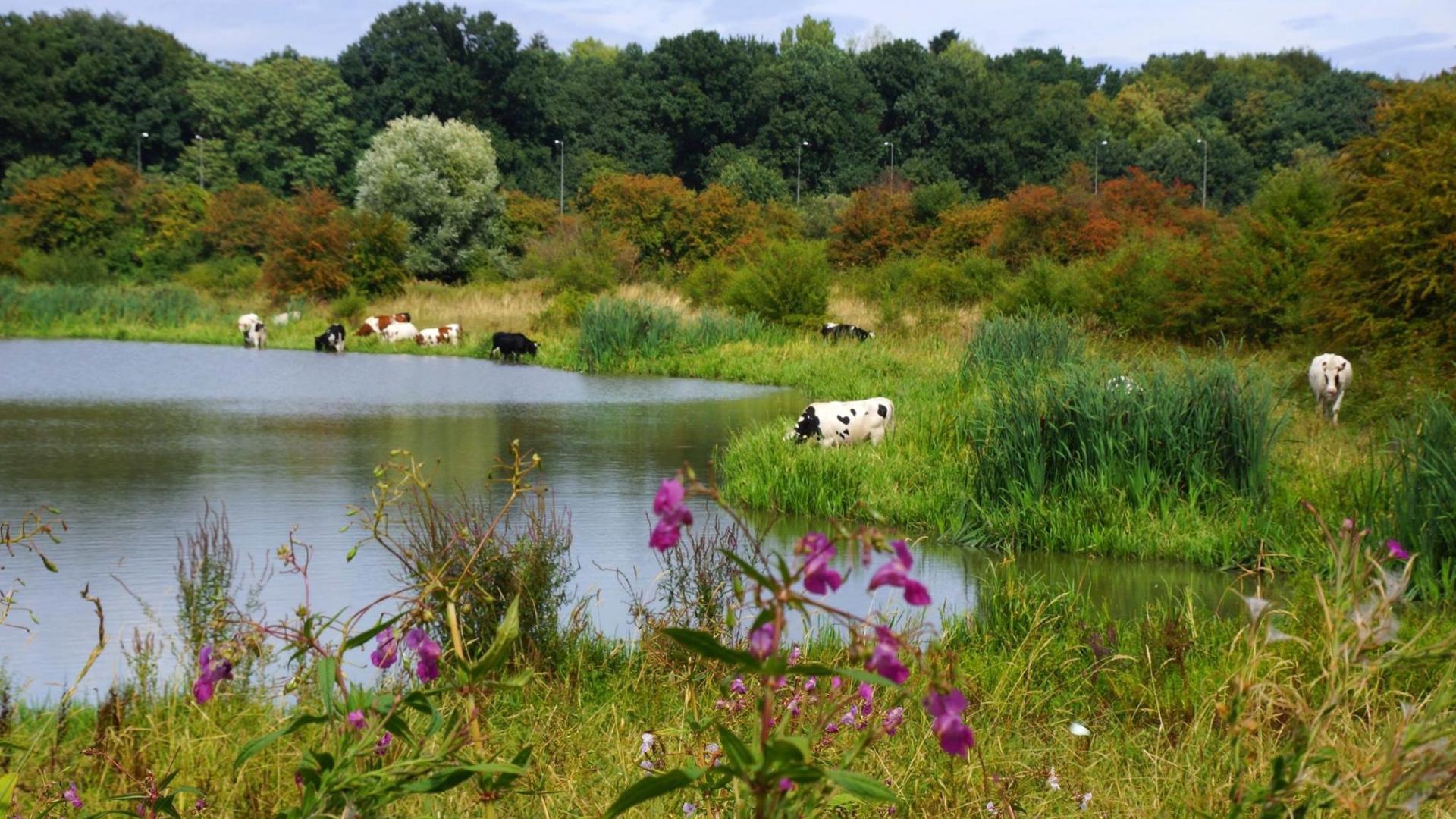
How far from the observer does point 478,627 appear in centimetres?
475

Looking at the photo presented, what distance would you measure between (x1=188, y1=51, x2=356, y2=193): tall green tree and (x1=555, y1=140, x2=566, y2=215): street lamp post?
7.81 metres

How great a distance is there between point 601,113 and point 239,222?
19055 millimetres

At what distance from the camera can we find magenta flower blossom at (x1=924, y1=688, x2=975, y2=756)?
111 cm

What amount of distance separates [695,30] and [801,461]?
159 feet

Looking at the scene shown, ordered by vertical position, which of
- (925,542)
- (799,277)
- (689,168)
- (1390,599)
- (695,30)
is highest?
(695,30)

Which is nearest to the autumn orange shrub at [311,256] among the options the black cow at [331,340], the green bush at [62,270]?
the black cow at [331,340]

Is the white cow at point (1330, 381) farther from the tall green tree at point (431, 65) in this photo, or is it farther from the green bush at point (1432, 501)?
the tall green tree at point (431, 65)

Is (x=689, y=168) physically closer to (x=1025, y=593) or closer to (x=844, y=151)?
(x=844, y=151)

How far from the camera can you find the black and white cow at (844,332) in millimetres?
19906

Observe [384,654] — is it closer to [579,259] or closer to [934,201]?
[579,259]

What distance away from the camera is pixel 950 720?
111 centimetres

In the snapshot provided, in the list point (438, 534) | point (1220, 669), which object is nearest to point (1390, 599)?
point (1220, 669)


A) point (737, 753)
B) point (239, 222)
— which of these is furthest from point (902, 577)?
point (239, 222)

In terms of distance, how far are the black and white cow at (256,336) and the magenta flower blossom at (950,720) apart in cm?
2467
